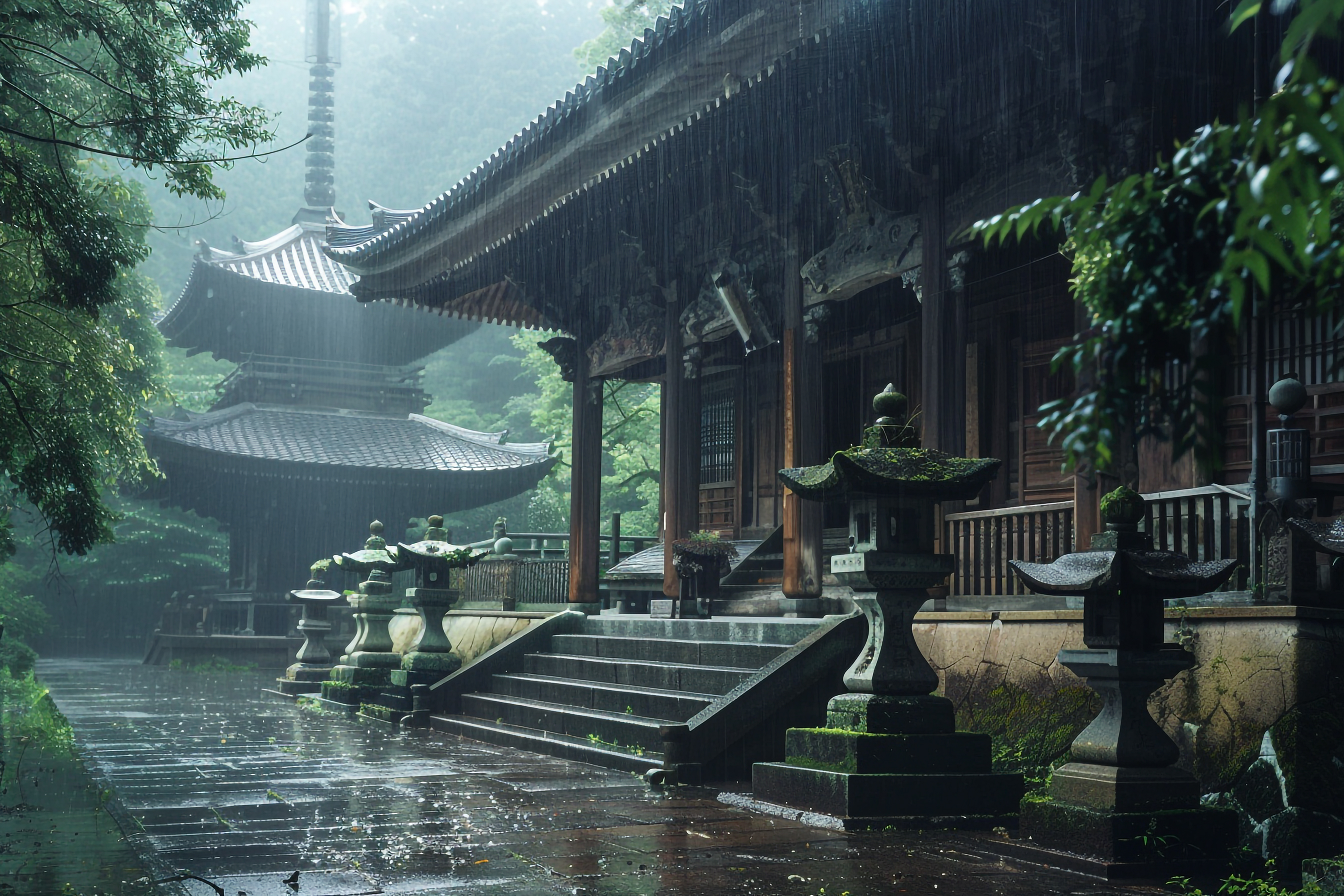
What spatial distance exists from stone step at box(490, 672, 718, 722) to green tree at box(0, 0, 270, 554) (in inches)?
174

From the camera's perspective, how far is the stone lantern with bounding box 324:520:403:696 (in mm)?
15367

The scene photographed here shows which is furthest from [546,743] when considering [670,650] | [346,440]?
[346,440]

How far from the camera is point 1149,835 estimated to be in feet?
19.1

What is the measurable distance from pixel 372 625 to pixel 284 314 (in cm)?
1492

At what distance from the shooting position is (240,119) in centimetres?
954

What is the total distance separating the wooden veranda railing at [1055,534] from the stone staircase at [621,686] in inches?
52.5

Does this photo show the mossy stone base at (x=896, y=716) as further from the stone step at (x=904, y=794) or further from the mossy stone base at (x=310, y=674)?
the mossy stone base at (x=310, y=674)

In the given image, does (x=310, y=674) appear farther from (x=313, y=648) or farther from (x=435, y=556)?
(x=435, y=556)

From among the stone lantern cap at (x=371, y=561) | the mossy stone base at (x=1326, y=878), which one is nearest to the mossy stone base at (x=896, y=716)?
the mossy stone base at (x=1326, y=878)

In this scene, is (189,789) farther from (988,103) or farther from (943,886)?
(988,103)

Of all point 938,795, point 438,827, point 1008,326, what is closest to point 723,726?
point 938,795

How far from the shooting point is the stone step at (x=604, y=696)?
991 cm

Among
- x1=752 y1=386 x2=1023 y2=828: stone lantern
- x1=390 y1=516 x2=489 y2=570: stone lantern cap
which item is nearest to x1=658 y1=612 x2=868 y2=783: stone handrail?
x1=752 y1=386 x2=1023 y2=828: stone lantern

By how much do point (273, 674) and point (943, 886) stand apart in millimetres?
20611
